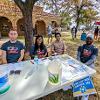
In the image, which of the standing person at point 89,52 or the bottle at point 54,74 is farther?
the standing person at point 89,52

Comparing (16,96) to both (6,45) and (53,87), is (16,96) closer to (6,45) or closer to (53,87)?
(53,87)

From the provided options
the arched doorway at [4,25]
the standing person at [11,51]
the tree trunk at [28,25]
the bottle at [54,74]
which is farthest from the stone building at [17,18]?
the bottle at [54,74]

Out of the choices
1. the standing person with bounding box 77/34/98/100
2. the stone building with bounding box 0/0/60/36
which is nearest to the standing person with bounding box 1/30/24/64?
the standing person with bounding box 77/34/98/100

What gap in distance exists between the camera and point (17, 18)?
20.8 meters

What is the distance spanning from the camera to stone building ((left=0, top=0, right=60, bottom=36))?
1931 centimetres

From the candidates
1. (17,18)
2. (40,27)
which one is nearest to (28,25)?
(17,18)

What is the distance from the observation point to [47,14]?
2347 centimetres

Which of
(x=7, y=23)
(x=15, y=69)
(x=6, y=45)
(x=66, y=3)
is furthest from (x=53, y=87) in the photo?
(x=7, y=23)

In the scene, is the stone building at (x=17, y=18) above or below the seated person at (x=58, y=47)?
above

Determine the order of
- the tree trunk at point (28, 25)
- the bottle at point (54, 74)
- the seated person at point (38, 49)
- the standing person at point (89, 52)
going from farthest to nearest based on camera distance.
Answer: the tree trunk at point (28, 25)
the seated person at point (38, 49)
the standing person at point (89, 52)
the bottle at point (54, 74)

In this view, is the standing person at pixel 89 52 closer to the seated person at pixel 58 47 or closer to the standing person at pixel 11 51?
the seated person at pixel 58 47

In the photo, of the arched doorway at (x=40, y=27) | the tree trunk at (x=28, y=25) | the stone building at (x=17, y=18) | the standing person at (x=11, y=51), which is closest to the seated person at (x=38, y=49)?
the standing person at (x=11, y=51)

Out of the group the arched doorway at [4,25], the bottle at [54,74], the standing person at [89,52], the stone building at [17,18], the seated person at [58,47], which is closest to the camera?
the bottle at [54,74]

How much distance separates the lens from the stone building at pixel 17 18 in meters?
19.3
